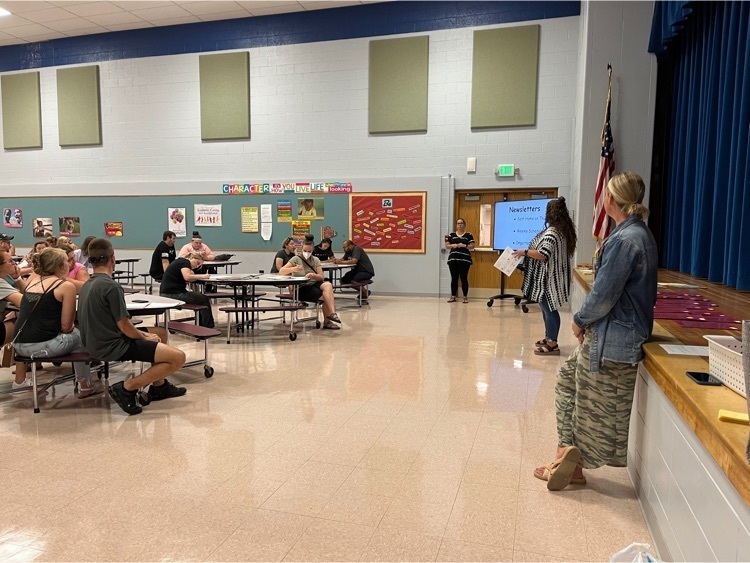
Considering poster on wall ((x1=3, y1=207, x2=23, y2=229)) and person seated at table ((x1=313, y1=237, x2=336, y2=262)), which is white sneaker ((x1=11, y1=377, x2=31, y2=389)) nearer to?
person seated at table ((x1=313, y1=237, x2=336, y2=262))

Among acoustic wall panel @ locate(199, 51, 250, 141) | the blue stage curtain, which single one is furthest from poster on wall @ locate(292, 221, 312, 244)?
the blue stage curtain

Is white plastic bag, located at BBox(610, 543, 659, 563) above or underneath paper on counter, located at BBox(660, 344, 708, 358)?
underneath

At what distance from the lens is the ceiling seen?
10.4 m

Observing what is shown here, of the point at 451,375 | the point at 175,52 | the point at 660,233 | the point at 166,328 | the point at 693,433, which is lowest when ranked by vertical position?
the point at 451,375

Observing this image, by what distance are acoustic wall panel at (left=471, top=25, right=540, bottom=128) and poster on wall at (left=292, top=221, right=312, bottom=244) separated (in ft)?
12.8

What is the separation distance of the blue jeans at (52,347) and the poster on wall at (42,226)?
1024 centimetres

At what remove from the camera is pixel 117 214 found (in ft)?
39.7

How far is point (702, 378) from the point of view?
76.7 inches

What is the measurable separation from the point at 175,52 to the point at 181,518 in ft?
37.8

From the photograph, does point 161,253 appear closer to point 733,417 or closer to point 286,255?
point 286,255

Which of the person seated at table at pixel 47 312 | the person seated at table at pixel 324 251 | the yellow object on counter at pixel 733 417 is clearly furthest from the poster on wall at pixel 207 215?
the yellow object on counter at pixel 733 417

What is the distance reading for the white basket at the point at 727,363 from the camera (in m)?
1.72

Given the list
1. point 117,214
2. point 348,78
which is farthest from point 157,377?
point 117,214

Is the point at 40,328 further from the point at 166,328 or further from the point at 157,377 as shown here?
the point at 166,328
